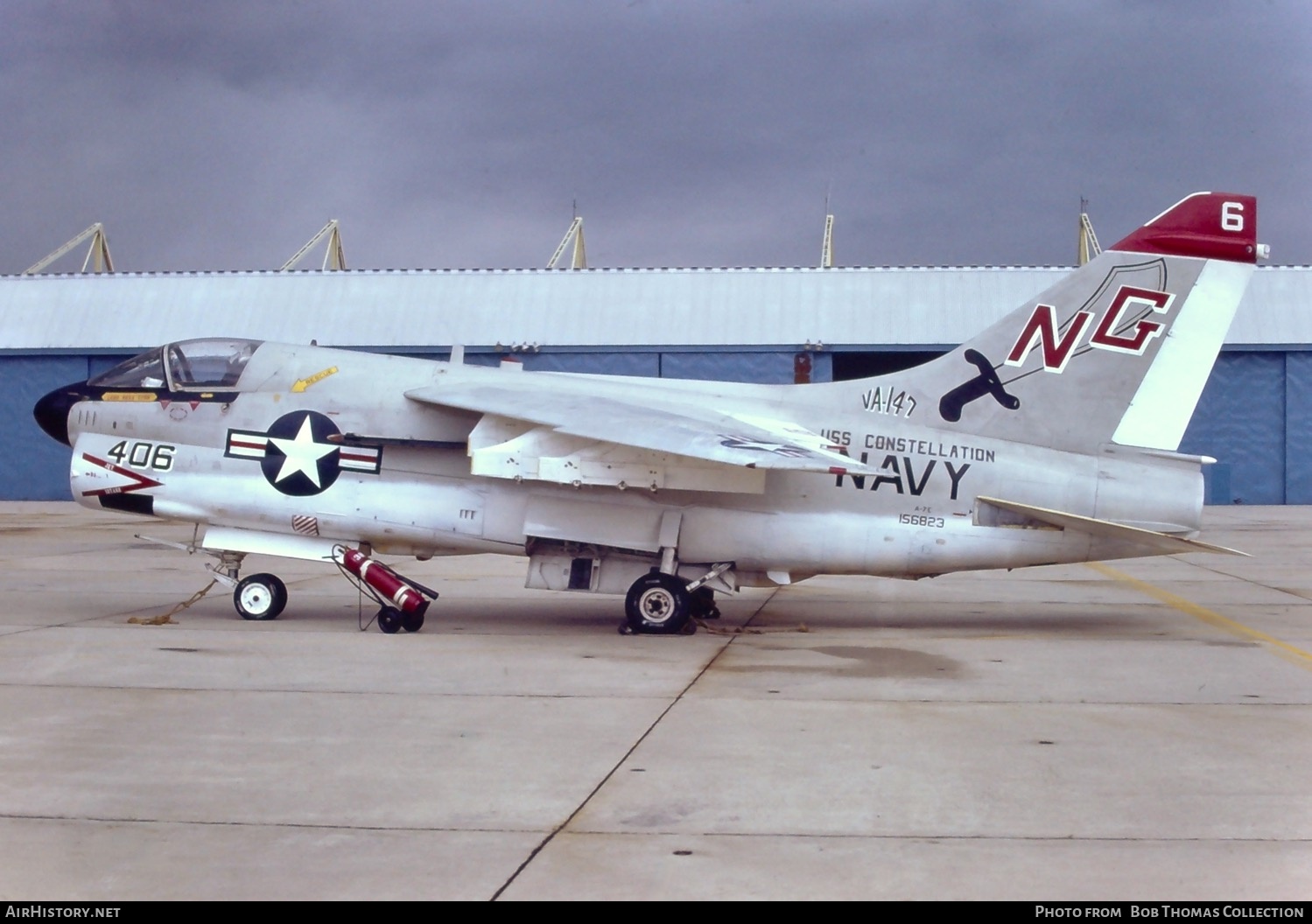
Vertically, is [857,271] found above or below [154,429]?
above

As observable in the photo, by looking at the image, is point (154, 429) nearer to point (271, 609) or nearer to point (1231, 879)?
point (271, 609)

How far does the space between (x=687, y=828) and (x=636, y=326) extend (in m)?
31.8

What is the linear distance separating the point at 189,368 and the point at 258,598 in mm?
2434

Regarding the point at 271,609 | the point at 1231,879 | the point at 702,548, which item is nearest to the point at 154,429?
the point at 271,609

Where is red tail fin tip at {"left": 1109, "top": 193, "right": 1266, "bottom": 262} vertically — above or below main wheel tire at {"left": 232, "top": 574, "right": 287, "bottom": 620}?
above

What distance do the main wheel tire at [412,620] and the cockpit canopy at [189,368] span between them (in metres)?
3.00

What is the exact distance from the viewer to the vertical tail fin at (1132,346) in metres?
12.2

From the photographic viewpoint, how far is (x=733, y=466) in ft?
38.3

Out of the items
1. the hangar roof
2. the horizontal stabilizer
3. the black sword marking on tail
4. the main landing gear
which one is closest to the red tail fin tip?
the black sword marking on tail

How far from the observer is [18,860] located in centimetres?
518

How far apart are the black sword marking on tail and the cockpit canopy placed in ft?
22.7

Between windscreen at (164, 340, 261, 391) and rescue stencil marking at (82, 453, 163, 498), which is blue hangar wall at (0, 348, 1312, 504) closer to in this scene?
windscreen at (164, 340, 261, 391)

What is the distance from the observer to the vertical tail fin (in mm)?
12156

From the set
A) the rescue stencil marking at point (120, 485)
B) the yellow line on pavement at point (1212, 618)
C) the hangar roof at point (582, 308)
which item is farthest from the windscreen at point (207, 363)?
the hangar roof at point (582, 308)
